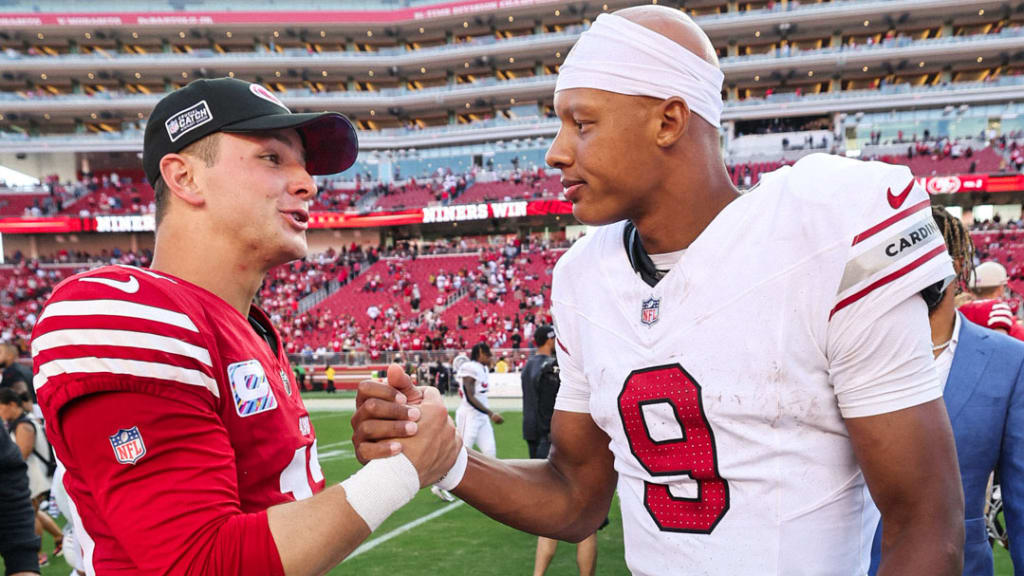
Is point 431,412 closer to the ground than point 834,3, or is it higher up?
closer to the ground

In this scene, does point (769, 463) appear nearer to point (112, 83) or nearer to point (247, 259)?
point (247, 259)

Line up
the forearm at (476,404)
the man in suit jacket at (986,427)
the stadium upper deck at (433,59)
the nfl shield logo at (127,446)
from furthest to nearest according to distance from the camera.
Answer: the stadium upper deck at (433,59) < the forearm at (476,404) < the man in suit jacket at (986,427) < the nfl shield logo at (127,446)

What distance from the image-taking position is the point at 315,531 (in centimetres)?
140

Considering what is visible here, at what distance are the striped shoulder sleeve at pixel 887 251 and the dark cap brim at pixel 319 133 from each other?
55.0 inches

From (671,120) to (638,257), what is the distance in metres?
0.39

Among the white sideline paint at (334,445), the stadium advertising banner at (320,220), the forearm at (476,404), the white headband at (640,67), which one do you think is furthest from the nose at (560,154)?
the stadium advertising banner at (320,220)

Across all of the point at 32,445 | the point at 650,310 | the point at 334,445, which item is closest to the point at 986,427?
the point at 650,310

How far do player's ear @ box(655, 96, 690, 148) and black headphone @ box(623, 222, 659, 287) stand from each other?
0.30 m

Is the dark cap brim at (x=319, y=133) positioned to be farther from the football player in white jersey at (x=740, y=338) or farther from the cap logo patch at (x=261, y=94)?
the football player in white jersey at (x=740, y=338)

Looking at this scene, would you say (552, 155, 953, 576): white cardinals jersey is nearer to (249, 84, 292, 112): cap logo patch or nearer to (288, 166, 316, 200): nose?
(288, 166, 316, 200): nose

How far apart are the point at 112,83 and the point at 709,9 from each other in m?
39.2

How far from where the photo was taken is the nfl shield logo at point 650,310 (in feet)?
5.81

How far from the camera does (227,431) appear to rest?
1581mm

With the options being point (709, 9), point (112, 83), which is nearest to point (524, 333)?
point (709, 9)
